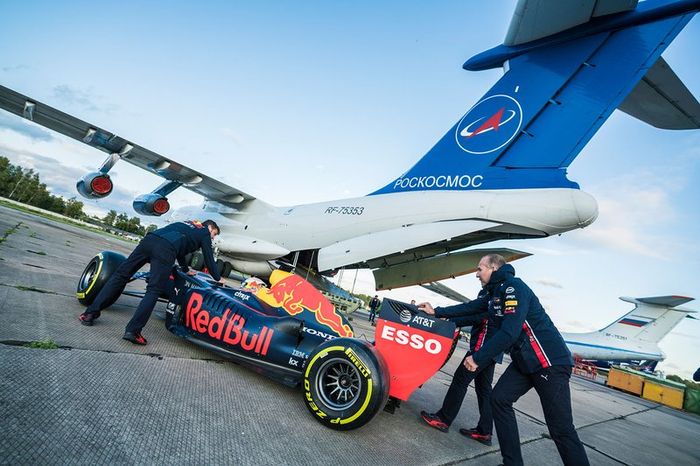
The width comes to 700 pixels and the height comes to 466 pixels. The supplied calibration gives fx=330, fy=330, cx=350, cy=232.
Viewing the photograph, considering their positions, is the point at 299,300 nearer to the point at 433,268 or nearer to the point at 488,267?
the point at 488,267

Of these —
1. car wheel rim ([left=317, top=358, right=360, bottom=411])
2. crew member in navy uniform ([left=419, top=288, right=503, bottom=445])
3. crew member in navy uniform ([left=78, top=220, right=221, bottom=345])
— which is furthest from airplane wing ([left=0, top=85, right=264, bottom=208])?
car wheel rim ([left=317, top=358, right=360, bottom=411])

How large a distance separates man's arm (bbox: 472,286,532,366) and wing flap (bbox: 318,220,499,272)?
13.5 ft

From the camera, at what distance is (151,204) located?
1223cm

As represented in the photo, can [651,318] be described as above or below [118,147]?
above

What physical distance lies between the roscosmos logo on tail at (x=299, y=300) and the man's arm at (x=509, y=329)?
1.28m

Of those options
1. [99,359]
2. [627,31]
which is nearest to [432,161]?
[627,31]

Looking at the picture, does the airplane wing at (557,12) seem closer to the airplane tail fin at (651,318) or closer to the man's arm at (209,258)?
the man's arm at (209,258)

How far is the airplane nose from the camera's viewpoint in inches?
Answer: 226

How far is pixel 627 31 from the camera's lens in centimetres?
602

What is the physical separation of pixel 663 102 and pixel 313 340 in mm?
8418

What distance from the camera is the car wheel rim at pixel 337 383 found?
260cm

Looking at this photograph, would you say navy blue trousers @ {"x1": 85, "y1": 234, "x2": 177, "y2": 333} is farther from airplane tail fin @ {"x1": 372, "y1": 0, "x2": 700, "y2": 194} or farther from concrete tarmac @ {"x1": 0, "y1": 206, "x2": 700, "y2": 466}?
airplane tail fin @ {"x1": 372, "y1": 0, "x2": 700, "y2": 194}

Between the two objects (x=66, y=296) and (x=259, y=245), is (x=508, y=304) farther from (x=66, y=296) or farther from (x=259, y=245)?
(x=259, y=245)

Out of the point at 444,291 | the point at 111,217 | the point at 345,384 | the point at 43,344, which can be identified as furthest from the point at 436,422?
the point at 111,217
